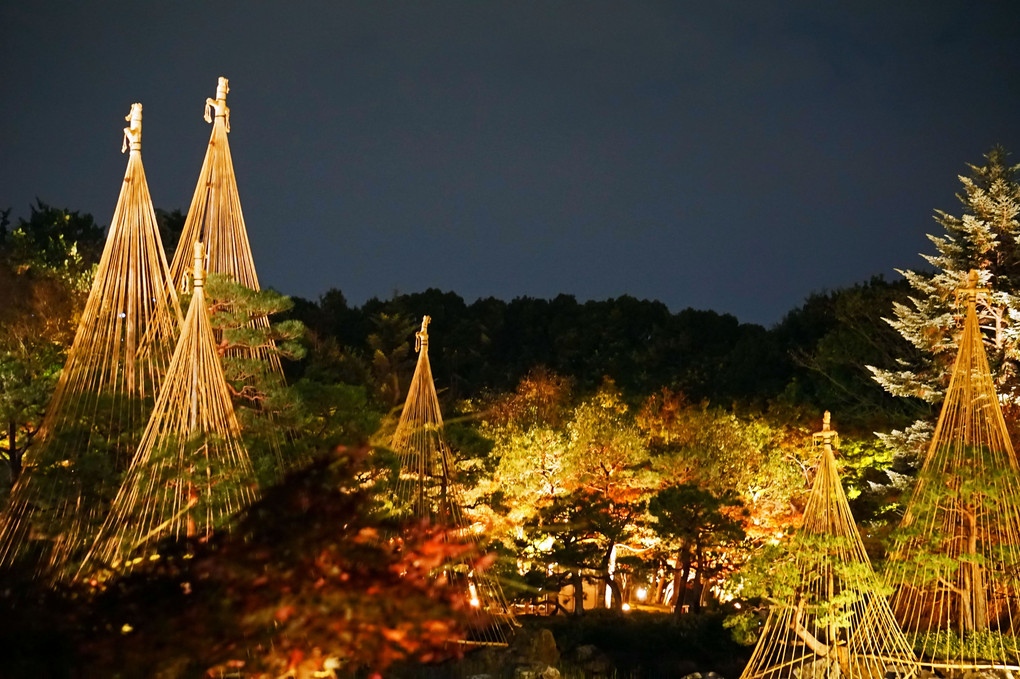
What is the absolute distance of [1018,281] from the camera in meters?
10.5

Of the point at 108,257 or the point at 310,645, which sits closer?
the point at 310,645

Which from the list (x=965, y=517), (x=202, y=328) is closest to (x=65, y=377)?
(x=202, y=328)

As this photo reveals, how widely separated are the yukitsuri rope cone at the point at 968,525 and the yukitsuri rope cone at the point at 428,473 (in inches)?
134

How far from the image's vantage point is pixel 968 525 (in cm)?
822

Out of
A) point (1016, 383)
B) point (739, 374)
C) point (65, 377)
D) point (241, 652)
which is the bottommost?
point (241, 652)

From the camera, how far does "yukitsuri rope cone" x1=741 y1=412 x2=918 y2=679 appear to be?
712 centimetres

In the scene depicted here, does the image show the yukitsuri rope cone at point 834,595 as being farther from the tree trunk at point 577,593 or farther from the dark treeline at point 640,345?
the dark treeline at point 640,345

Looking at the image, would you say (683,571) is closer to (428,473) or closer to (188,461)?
(428,473)

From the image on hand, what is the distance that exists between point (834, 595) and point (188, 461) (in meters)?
4.65

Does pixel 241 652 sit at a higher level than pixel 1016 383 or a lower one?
lower

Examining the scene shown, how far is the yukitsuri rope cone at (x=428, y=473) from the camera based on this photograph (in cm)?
873

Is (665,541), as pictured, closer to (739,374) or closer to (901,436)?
(901,436)

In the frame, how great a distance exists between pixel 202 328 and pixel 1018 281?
8537mm

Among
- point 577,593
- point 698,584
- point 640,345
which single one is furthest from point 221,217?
point 640,345
